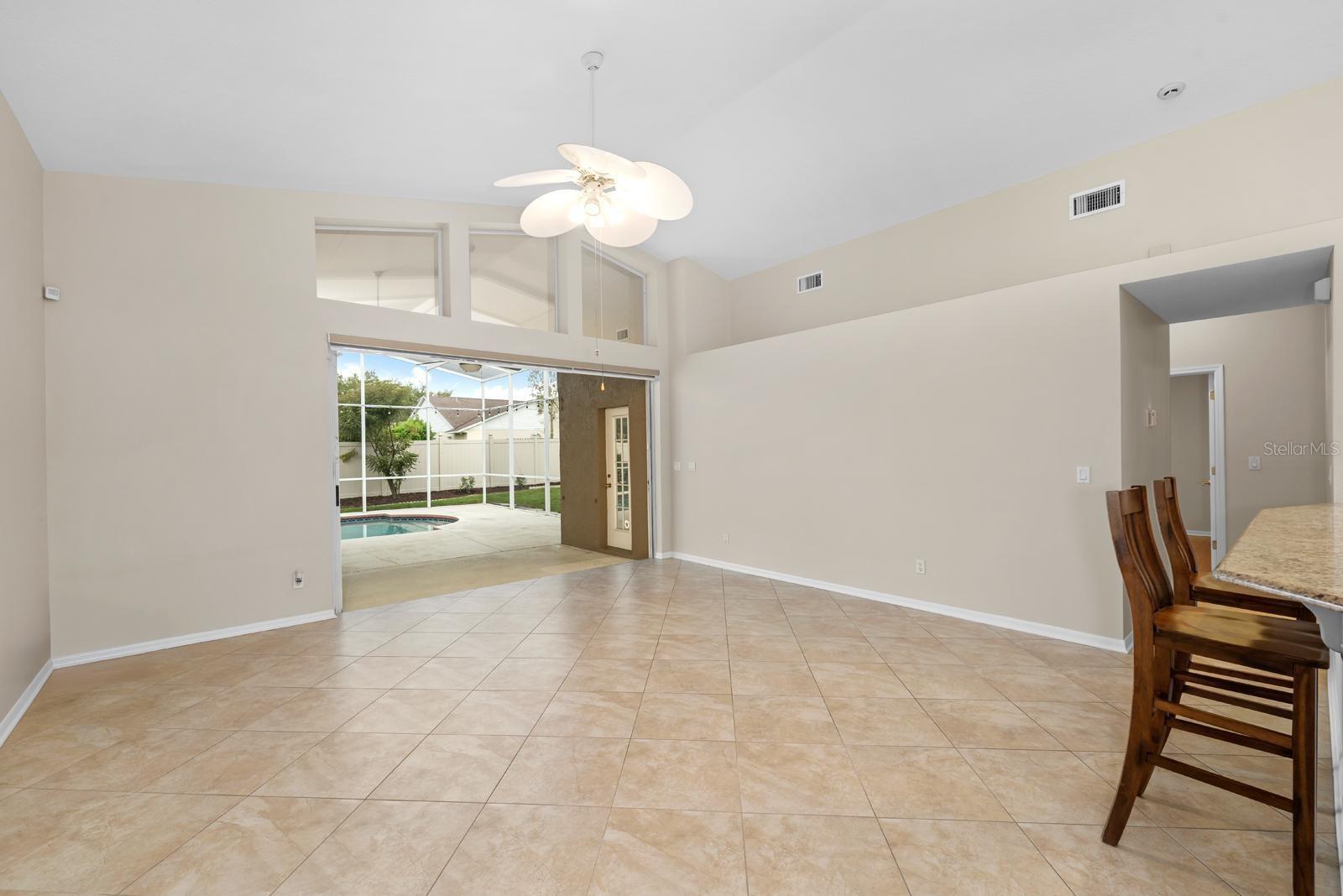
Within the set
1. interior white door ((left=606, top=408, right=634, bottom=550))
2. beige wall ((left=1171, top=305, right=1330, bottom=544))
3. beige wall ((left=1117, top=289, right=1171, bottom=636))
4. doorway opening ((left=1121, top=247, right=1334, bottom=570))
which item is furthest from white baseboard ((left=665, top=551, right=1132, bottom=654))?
beige wall ((left=1171, top=305, right=1330, bottom=544))

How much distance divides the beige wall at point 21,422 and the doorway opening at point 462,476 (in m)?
2.09

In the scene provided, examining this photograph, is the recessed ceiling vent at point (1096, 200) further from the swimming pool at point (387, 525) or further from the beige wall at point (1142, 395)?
the swimming pool at point (387, 525)

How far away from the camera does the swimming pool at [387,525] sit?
33.8 ft

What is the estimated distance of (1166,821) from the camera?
6.43ft

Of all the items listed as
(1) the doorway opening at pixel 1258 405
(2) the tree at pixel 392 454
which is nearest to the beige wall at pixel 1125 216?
(1) the doorway opening at pixel 1258 405

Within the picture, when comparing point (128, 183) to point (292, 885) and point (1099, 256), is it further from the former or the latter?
point (1099, 256)

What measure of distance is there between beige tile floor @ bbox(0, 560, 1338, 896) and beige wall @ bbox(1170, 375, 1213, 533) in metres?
5.11

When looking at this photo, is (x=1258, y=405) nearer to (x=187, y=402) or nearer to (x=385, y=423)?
(x=187, y=402)

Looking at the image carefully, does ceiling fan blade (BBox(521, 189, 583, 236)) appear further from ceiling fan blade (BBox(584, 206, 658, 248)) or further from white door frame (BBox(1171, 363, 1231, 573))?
white door frame (BBox(1171, 363, 1231, 573))

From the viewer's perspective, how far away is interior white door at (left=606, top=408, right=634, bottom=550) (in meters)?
7.30

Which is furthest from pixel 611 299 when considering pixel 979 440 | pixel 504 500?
pixel 504 500

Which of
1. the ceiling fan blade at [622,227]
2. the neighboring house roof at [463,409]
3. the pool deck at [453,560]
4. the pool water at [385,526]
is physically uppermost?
the ceiling fan blade at [622,227]

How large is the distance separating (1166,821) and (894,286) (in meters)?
4.52

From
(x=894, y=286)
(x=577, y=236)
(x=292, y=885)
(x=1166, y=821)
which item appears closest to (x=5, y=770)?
(x=292, y=885)
